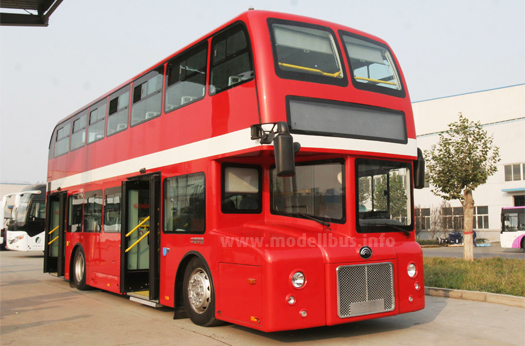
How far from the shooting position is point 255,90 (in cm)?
712

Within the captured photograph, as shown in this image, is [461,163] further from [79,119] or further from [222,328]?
[222,328]

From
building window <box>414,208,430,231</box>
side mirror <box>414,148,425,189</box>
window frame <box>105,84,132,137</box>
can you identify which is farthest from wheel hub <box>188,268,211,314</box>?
building window <box>414,208,430,231</box>

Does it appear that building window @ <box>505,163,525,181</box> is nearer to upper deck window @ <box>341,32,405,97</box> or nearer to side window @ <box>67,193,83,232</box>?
side window @ <box>67,193,83,232</box>

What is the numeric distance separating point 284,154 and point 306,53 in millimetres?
1813

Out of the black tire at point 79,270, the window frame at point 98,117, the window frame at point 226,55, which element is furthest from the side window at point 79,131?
the window frame at point 226,55

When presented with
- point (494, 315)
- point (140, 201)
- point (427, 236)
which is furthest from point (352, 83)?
point (427, 236)

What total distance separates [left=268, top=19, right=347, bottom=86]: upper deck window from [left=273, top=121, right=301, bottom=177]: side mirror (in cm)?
101

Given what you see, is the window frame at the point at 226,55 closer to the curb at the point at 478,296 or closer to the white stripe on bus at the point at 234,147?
the white stripe on bus at the point at 234,147

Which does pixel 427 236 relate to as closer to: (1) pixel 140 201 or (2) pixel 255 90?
(1) pixel 140 201

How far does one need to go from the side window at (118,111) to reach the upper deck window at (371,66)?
516cm

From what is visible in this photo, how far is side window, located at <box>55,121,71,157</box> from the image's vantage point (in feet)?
48.9

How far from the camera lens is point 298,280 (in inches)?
263

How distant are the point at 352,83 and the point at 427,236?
4093 centimetres

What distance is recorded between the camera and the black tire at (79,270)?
13.1 metres
